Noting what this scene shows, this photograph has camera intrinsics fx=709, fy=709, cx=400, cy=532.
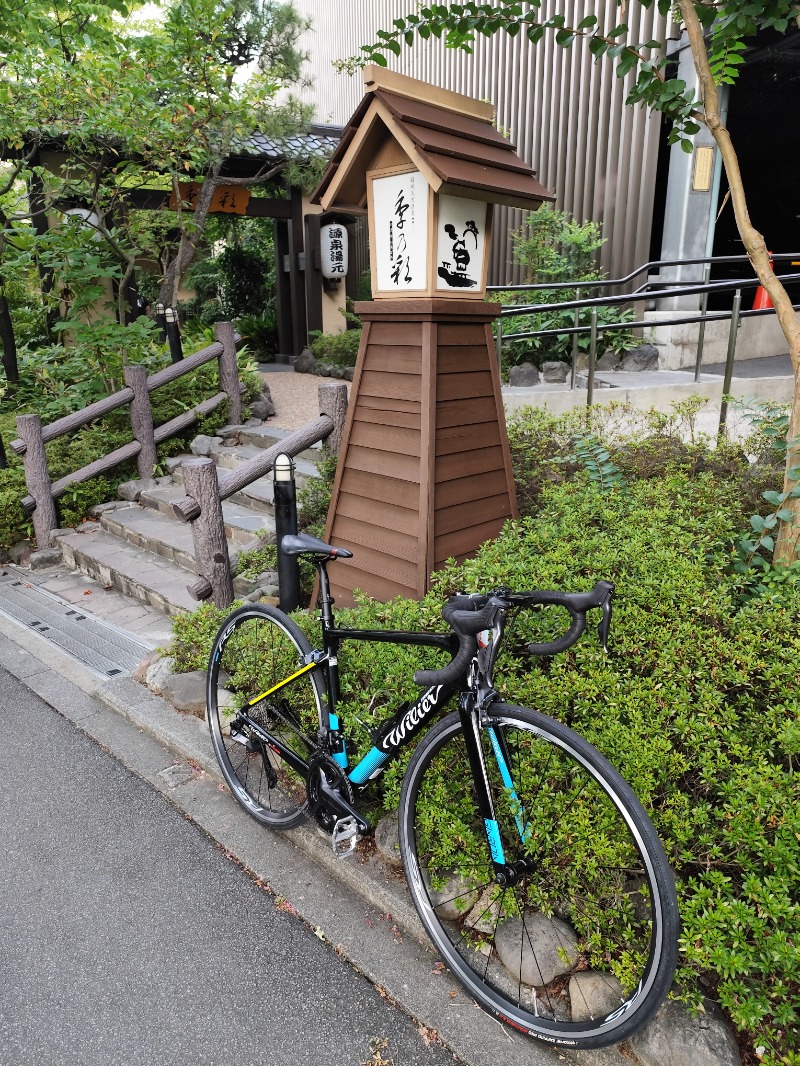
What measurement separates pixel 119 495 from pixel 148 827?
524cm

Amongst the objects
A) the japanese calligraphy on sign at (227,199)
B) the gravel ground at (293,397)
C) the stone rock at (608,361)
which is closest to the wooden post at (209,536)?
the gravel ground at (293,397)

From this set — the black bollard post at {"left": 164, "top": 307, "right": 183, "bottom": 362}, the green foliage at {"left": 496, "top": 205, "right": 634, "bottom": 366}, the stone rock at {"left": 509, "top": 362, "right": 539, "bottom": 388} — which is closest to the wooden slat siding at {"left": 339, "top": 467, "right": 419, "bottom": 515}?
the stone rock at {"left": 509, "top": 362, "right": 539, "bottom": 388}

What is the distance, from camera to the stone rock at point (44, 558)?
6.83 meters

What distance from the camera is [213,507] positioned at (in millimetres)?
4621

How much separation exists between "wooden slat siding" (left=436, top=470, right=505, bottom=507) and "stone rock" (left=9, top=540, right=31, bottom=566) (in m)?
5.18

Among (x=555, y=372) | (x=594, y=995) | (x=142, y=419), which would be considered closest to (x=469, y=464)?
(x=594, y=995)

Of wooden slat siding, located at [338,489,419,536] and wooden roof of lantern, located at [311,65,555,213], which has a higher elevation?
wooden roof of lantern, located at [311,65,555,213]

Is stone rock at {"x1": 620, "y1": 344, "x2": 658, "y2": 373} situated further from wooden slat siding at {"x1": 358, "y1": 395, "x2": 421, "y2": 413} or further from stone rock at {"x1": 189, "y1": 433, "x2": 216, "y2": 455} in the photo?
wooden slat siding at {"x1": 358, "y1": 395, "x2": 421, "y2": 413}

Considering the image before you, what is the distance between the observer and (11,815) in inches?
127

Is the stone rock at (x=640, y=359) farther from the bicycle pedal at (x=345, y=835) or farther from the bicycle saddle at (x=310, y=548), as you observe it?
the bicycle pedal at (x=345, y=835)

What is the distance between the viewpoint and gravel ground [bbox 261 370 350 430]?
349 inches

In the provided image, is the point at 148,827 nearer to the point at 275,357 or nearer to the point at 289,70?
the point at 289,70

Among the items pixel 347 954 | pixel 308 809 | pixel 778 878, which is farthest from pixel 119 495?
pixel 778 878

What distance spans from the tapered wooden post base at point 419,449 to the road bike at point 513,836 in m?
1.01
